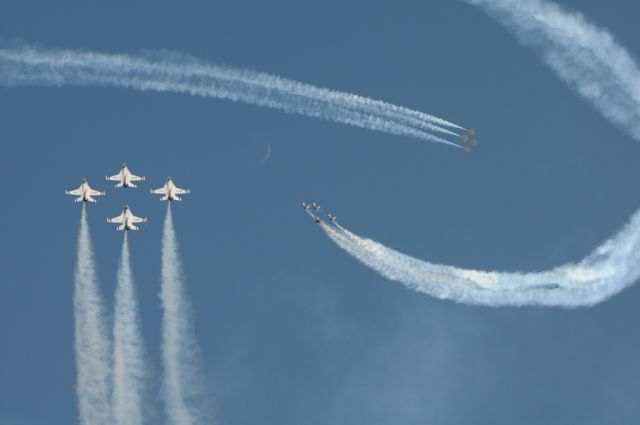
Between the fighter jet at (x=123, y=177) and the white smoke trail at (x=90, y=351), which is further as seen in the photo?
the fighter jet at (x=123, y=177)

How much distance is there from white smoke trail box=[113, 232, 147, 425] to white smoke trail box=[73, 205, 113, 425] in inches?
22.5

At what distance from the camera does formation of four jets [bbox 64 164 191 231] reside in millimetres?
125688

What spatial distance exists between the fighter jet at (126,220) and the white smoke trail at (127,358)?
833cm

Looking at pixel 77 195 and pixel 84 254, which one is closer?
pixel 84 254

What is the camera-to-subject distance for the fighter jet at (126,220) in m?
125

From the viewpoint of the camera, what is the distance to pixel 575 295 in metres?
118

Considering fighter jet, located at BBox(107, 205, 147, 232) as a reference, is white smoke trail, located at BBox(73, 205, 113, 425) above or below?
below

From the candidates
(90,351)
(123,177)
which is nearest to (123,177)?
(123,177)

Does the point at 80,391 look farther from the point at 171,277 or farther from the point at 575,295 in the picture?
the point at 575,295

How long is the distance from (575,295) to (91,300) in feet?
104

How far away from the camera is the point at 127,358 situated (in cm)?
11400

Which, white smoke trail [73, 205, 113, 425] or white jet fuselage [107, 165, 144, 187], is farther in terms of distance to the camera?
white jet fuselage [107, 165, 144, 187]

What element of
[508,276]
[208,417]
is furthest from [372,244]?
[208,417]

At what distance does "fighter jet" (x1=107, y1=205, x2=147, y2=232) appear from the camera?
4931 inches
